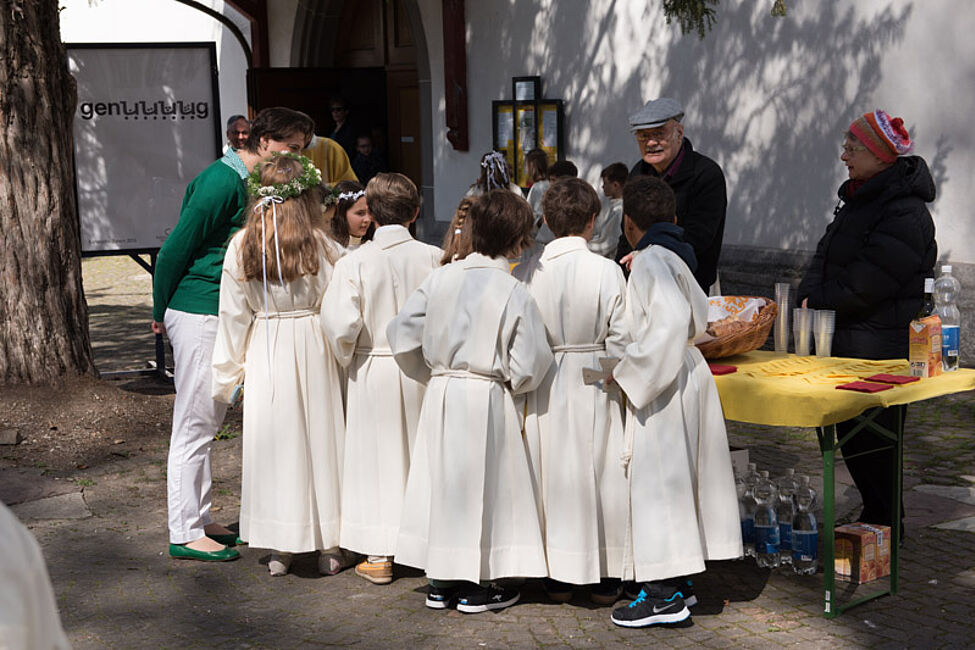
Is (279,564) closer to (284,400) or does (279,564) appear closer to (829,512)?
(284,400)

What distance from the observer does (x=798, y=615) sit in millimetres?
4473

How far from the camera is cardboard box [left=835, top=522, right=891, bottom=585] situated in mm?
4621

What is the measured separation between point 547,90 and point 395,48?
13.6 feet

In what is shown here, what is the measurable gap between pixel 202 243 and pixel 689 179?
7.07 ft

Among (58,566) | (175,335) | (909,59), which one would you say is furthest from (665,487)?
(909,59)

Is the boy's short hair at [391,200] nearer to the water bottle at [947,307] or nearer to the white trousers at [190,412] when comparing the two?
the white trousers at [190,412]

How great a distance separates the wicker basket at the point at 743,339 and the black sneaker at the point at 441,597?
134cm

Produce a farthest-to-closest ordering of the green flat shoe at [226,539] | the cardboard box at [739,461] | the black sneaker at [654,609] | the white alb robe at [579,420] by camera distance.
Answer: the green flat shoe at [226,539], the cardboard box at [739,461], the white alb robe at [579,420], the black sneaker at [654,609]

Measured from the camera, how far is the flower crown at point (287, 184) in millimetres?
4852

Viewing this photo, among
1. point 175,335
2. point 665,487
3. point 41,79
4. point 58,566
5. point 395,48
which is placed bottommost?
point 58,566

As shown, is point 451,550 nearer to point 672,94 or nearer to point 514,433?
point 514,433

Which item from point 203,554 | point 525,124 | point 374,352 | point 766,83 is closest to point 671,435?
point 374,352

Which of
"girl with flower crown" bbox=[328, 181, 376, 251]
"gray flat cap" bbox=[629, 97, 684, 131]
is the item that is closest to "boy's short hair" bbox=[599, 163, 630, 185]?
"gray flat cap" bbox=[629, 97, 684, 131]

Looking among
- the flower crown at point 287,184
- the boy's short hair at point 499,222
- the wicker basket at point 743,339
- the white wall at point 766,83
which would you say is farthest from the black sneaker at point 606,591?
the white wall at point 766,83
